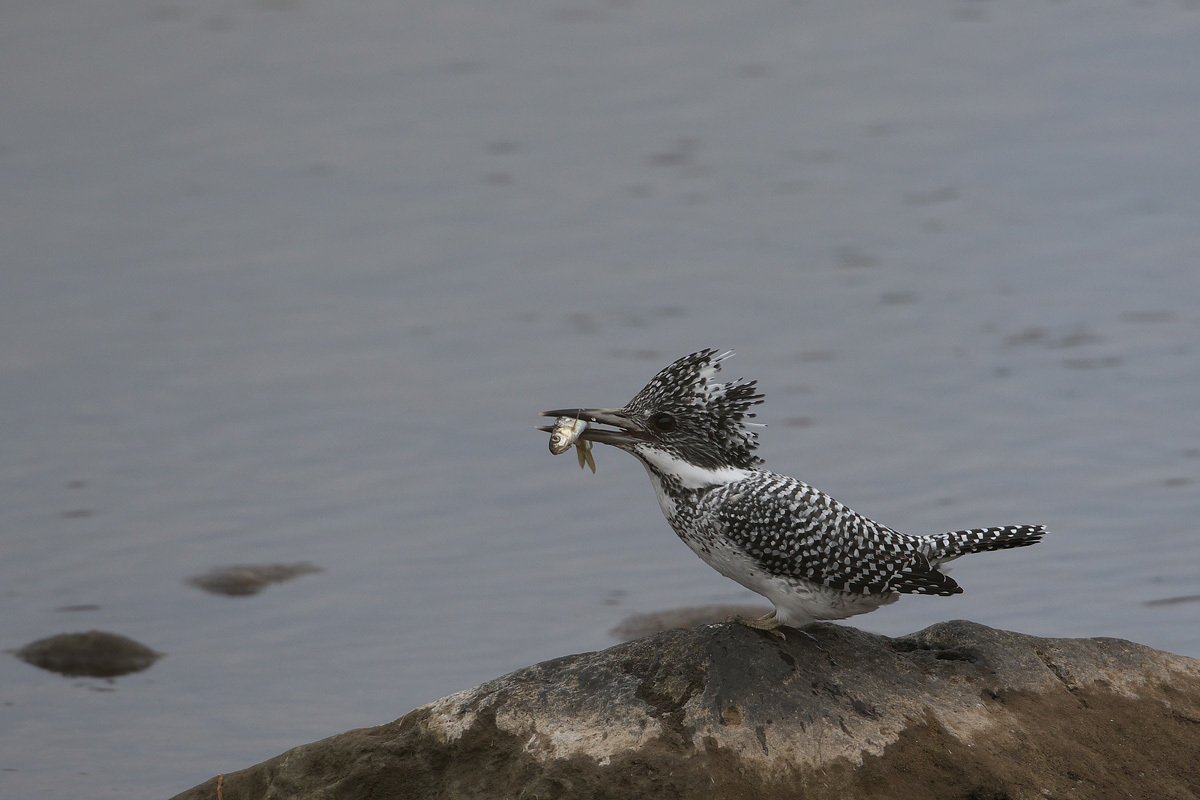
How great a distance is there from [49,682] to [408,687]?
2.74 meters

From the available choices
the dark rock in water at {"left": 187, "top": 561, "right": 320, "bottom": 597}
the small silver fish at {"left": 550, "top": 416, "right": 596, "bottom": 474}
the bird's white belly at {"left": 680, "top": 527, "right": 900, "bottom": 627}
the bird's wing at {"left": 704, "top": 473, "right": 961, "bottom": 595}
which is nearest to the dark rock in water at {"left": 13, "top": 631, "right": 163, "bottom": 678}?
the dark rock in water at {"left": 187, "top": 561, "right": 320, "bottom": 597}

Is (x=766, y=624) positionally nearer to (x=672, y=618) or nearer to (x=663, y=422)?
(x=663, y=422)

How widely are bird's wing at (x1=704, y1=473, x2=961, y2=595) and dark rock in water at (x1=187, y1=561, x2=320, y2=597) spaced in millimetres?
6741

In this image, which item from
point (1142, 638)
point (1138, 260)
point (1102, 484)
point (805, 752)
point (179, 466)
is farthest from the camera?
point (1138, 260)

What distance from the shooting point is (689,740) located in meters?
7.81

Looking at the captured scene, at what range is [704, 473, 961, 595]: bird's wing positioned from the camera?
7.96 m

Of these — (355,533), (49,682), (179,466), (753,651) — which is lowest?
(753,651)

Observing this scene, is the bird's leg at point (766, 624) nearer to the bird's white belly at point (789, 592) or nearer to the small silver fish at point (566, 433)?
the bird's white belly at point (789, 592)

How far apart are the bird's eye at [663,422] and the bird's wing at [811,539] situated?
384mm

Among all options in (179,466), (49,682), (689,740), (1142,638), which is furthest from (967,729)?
(179,466)

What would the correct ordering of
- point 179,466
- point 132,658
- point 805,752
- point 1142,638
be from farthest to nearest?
point 179,466
point 132,658
point 1142,638
point 805,752

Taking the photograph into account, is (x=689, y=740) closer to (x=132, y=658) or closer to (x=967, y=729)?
(x=967, y=729)

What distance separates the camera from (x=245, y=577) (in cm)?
1390

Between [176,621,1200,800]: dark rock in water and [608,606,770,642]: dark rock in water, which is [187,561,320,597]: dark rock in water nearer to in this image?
[608,606,770,642]: dark rock in water
